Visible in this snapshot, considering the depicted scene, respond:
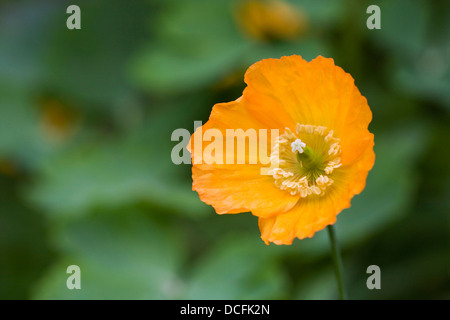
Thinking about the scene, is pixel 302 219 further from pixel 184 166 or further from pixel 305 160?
pixel 184 166

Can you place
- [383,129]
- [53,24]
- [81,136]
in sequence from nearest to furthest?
[383,129] < [81,136] < [53,24]

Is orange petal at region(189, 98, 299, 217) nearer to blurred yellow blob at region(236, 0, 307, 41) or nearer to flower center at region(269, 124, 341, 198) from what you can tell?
flower center at region(269, 124, 341, 198)

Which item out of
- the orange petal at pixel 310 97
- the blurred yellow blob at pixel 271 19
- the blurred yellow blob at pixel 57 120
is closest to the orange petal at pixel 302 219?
the orange petal at pixel 310 97

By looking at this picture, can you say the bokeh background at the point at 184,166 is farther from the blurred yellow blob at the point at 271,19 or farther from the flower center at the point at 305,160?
the flower center at the point at 305,160

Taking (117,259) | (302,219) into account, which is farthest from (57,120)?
(302,219)

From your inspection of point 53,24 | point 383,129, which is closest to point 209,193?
point 383,129

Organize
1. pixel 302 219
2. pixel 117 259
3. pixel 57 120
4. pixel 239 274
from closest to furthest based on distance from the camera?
pixel 302 219
pixel 239 274
pixel 117 259
pixel 57 120
